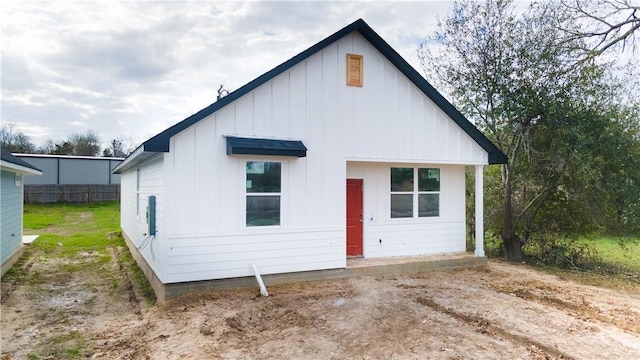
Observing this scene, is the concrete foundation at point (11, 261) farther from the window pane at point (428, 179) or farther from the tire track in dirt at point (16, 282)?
the window pane at point (428, 179)

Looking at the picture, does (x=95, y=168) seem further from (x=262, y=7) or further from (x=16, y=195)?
(x=262, y=7)

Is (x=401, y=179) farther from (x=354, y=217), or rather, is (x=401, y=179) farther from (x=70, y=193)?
(x=70, y=193)

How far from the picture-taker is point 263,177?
723cm

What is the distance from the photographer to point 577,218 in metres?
10.2

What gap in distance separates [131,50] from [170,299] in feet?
27.1

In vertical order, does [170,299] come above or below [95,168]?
below

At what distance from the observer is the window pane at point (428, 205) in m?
9.55

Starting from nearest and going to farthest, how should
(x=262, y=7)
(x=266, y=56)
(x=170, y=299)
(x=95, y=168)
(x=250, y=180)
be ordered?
(x=170, y=299), (x=250, y=180), (x=262, y=7), (x=266, y=56), (x=95, y=168)

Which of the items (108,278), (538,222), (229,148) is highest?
(229,148)

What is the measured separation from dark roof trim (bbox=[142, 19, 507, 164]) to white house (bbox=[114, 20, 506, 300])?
0.9 inches

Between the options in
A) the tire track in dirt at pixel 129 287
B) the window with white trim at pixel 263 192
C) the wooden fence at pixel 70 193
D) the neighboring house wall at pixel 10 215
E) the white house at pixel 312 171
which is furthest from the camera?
the wooden fence at pixel 70 193

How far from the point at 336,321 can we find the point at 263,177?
10.2ft

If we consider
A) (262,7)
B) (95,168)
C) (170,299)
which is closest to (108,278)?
(170,299)

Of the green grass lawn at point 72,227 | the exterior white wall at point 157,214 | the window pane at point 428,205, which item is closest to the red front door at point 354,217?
the window pane at point 428,205
